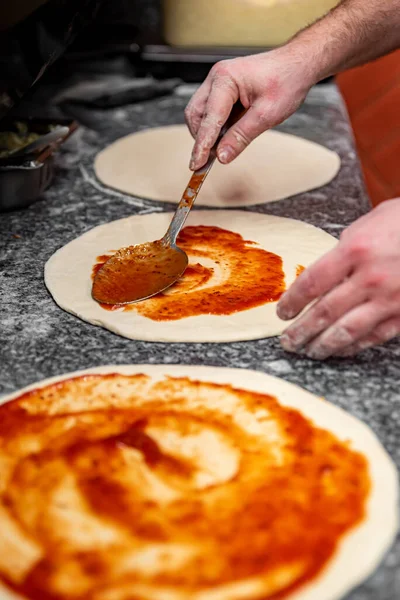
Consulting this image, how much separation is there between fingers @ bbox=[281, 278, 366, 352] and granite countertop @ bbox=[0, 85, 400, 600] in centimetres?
5

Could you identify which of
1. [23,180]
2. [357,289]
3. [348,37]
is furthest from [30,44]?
[357,289]

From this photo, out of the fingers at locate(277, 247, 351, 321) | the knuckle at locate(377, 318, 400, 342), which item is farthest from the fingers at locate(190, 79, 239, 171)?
the knuckle at locate(377, 318, 400, 342)

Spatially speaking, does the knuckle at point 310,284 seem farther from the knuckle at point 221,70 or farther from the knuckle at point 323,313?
the knuckle at point 221,70

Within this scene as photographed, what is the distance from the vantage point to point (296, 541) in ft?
2.82

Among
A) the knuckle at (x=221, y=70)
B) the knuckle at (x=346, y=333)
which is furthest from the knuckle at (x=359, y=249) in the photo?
the knuckle at (x=221, y=70)

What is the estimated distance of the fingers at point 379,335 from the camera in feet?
3.67

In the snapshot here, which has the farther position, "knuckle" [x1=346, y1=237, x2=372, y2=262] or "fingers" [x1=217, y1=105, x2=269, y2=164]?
"fingers" [x1=217, y1=105, x2=269, y2=164]

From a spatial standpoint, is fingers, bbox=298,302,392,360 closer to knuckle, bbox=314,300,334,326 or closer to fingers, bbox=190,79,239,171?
knuckle, bbox=314,300,334,326

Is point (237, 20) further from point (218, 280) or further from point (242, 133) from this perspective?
point (218, 280)

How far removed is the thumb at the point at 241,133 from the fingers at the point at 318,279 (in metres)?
0.57

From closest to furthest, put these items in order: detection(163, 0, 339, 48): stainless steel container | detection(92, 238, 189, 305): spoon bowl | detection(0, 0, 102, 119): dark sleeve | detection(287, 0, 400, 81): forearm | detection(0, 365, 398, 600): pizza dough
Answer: detection(0, 365, 398, 600): pizza dough → detection(92, 238, 189, 305): spoon bowl → detection(0, 0, 102, 119): dark sleeve → detection(287, 0, 400, 81): forearm → detection(163, 0, 339, 48): stainless steel container

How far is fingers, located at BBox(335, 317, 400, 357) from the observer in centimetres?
112

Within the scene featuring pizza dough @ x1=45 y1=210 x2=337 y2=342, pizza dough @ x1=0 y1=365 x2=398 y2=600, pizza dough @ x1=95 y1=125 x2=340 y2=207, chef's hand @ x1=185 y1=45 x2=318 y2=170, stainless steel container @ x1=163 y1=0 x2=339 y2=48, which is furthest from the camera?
stainless steel container @ x1=163 y1=0 x2=339 y2=48

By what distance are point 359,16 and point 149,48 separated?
1218 millimetres
